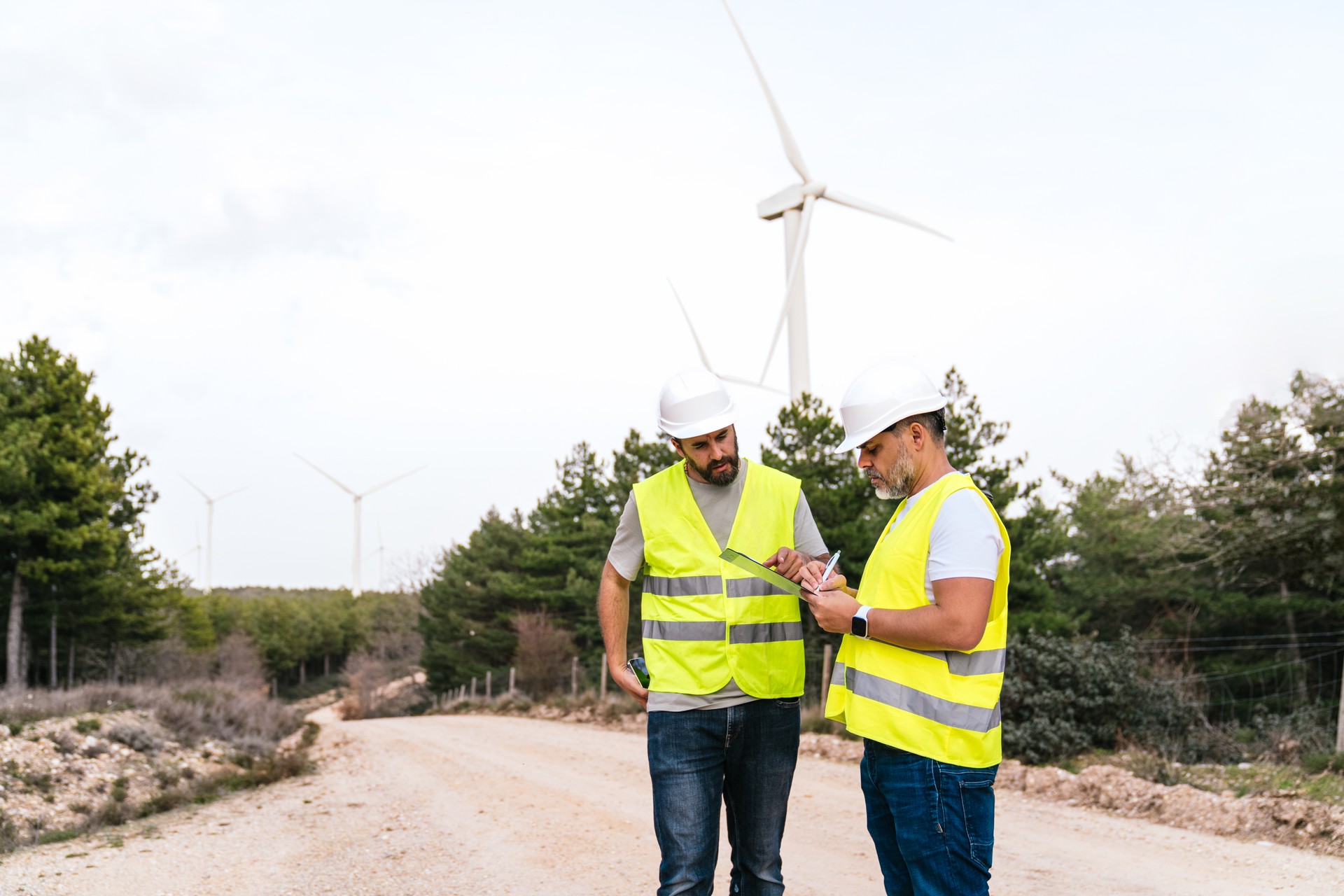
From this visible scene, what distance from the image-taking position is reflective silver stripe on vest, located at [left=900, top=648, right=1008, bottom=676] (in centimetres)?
264

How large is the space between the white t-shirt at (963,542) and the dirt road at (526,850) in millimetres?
3788

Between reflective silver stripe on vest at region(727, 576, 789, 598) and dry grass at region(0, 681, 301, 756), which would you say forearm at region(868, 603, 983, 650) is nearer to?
reflective silver stripe on vest at region(727, 576, 789, 598)

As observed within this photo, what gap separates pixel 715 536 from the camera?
3.48 metres

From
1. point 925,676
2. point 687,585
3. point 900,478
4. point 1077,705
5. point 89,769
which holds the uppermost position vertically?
point 900,478

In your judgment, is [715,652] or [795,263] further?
[795,263]

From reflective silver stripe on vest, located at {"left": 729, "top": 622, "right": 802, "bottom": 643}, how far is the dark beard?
1.68 feet

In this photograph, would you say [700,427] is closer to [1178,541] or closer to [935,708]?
[935,708]

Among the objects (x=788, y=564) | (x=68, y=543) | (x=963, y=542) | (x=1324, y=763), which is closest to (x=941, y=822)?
(x=963, y=542)

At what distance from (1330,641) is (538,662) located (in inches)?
777

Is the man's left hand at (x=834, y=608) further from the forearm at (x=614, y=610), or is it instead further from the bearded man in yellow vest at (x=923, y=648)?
the forearm at (x=614, y=610)

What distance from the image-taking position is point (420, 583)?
2571 inches

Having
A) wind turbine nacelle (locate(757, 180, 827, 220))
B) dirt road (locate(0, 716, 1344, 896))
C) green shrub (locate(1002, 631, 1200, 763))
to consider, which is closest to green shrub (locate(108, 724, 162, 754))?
dirt road (locate(0, 716, 1344, 896))

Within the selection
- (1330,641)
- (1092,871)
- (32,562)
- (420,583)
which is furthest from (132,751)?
(420,583)

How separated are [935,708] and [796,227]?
Answer: 71.7 feet
